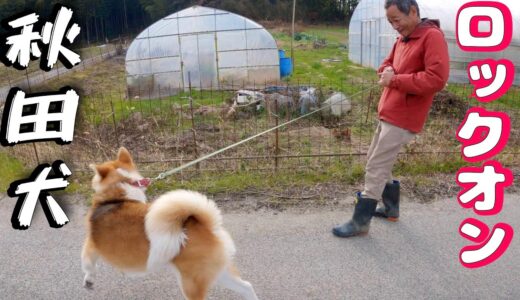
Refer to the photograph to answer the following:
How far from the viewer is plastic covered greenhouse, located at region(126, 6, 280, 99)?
1269 cm

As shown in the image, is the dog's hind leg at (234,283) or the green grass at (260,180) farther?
the green grass at (260,180)

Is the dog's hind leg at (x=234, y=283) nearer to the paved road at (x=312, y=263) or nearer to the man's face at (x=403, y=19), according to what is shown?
the paved road at (x=312, y=263)

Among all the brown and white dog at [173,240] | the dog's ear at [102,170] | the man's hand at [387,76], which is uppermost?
the man's hand at [387,76]

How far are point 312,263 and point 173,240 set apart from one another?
1.18 m

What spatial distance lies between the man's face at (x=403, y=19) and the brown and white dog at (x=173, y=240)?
1809 millimetres

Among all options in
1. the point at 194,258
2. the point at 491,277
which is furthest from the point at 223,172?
the point at 491,277

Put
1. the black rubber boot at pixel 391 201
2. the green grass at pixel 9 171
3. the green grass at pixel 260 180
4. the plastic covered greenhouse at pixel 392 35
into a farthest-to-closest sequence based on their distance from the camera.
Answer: the plastic covered greenhouse at pixel 392 35, the green grass at pixel 9 171, the green grass at pixel 260 180, the black rubber boot at pixel 391 201

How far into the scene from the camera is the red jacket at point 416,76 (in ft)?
8.67

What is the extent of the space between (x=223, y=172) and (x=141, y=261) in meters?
2.26

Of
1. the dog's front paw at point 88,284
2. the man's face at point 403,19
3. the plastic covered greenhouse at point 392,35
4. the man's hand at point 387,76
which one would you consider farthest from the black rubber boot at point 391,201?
the plastic covered greenhouse at point 392,35

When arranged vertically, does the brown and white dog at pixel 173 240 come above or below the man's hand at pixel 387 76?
below

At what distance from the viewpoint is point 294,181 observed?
13.6ft

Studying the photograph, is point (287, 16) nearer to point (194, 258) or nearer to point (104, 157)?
point (104, 157)

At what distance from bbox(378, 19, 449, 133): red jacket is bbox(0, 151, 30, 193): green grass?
4.01 m
